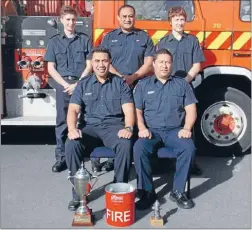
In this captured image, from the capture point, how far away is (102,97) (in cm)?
444

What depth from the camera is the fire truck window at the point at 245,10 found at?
557 centimetres

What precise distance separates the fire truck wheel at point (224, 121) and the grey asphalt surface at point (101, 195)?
0.60 feet

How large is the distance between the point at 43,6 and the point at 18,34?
1.24 metres

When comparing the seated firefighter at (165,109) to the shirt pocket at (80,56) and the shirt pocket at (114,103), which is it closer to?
the shirt pocket at (114,103)

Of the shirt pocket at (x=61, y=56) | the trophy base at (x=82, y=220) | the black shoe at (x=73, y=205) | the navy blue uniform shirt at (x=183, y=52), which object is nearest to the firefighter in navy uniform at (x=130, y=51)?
the navy blue uniform shirt at (x=183, y=52)

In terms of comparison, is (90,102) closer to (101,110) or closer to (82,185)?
(101,110)

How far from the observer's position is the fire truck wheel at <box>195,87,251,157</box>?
568 cm

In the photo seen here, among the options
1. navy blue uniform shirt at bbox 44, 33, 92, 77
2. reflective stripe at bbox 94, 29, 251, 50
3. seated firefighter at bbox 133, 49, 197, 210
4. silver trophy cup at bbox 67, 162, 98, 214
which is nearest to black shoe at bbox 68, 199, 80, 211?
silver trophy cup at bbox 67, 162, 98, 214

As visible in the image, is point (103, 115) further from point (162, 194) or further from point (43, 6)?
point (43, 6)

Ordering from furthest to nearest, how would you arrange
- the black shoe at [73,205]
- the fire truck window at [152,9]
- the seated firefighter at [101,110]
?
the fire truck window at [152,9] → the seated firefighter at [101,110] → the black shoe at [73,205]

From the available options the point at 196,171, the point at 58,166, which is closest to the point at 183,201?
the point at 196,171

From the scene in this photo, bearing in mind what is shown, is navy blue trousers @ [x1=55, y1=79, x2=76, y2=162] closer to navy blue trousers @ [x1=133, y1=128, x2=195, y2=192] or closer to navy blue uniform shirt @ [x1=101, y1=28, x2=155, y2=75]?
navy blue uniform shirt @ [x1=101, y1=28, x2=155, y2=75]

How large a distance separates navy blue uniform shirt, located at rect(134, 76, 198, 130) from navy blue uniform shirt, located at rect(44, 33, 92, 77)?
892 millimetres

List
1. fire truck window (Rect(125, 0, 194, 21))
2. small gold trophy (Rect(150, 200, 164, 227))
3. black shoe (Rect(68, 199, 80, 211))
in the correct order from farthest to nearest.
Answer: fire truck window (Rect(125, 0, 194, 21)) < black shoe (Rect(68, 199, 80, 211)) < small gold trophy (Rect(150, 200, 164, 227))
